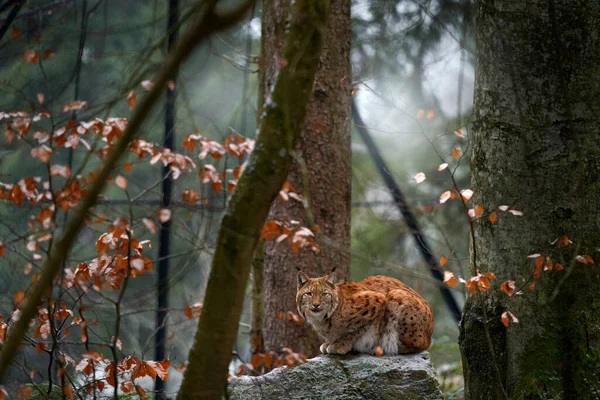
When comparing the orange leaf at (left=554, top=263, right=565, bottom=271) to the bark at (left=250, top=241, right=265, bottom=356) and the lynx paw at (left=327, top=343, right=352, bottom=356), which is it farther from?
the bark at (left=250, top=241, right=265, bottom=356)

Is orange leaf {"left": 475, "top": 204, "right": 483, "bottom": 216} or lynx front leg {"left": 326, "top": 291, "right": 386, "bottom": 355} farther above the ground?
orange leaf {"left": 475, "top": 204, "right": 483, "bottom": 216}

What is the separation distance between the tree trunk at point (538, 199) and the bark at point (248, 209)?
5.62 feet

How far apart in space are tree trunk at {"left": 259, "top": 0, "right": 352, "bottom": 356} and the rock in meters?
1.45

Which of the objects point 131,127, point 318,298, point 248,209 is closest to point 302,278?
point 318,298

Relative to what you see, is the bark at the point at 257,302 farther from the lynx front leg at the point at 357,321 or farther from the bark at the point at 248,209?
the bark at the point at 248,209

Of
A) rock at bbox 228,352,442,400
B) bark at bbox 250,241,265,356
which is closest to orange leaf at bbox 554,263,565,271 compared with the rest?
rock at bbox 228,352,442,400

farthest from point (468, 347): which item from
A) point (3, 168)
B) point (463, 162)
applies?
point (463, 162)

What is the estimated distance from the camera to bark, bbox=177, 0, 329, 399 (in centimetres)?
272

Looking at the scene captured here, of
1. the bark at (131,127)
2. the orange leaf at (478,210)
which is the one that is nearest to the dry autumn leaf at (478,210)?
the orange leaf at (478,210)

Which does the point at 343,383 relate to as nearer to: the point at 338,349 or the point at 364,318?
the point at 338,349

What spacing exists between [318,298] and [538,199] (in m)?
1.72

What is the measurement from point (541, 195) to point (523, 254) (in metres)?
0.37

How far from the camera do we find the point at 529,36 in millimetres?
4176

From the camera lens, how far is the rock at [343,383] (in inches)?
172
